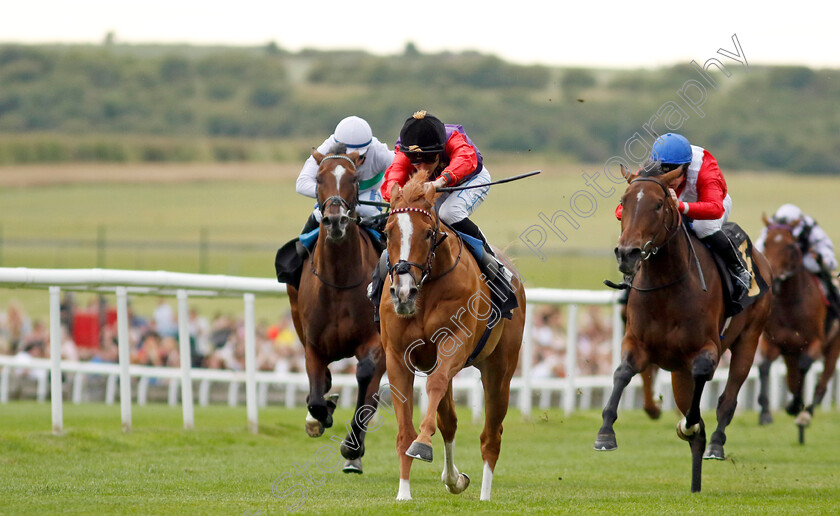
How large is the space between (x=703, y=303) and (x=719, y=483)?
62.5 inches

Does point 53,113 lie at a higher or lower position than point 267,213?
higher

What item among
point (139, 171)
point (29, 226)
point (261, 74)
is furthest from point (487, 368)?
point (261, 74)

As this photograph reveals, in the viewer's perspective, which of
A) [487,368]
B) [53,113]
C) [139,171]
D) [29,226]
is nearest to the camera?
[487,368]

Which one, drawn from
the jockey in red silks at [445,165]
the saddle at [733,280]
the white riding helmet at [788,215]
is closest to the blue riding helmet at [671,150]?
the saddle at [733,280]

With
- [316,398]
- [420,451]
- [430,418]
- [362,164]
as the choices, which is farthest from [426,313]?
[362,164]

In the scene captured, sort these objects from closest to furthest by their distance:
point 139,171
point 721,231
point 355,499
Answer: point 355,499 < point 721,231 < point 139,171

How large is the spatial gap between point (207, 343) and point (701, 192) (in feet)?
35.7

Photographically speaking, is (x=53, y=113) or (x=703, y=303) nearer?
(x=703, y=303)

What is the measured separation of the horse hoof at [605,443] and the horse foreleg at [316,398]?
2.11 meters

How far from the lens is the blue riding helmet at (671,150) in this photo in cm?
784

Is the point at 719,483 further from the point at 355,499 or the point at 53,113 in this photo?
the point at 53,113

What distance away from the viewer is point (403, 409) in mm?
6352

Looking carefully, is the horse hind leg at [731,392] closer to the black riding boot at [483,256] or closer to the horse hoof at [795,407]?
the black riding boot at [483,256]

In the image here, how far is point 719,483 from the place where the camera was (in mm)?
8469
